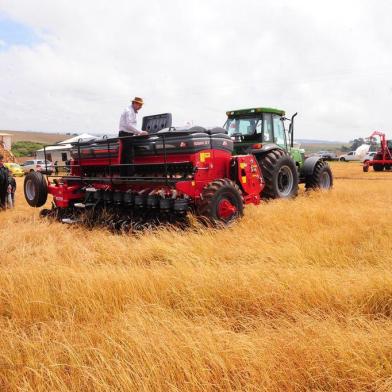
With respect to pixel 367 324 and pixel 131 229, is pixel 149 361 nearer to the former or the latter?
pixel 367 324

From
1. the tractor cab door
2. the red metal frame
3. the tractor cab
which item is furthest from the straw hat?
the tractor cab door

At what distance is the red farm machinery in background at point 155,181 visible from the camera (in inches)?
252

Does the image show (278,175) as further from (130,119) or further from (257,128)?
(130,119)

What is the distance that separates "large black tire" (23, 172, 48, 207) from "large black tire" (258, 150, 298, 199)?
14.7 ft

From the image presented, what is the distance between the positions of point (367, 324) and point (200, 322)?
111cm

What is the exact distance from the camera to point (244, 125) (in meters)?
10.2

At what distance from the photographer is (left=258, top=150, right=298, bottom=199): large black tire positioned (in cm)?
892

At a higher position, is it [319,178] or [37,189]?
[37,189]

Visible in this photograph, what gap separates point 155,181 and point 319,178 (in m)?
6.21

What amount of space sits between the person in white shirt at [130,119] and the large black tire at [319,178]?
5.62 m

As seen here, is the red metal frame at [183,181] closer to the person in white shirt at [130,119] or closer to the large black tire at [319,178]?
the person in white shirt at [130,119]

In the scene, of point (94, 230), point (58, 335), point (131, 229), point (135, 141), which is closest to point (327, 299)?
point (58, 335)

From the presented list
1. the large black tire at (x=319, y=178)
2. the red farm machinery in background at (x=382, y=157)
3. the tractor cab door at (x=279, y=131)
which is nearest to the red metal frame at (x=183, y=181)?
the tractor cab door at (x=279, y=131)

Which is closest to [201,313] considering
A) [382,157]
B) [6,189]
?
[6,189]
